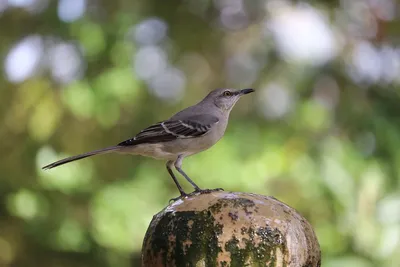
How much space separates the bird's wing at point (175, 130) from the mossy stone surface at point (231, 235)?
1862mm

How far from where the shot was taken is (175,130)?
3.83 m

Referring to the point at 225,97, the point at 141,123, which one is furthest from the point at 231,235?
the point at 141,123

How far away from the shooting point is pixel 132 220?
6.06 meters

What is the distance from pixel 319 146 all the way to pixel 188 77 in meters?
2.13

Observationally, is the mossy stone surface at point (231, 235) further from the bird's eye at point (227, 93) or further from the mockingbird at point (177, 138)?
the bird's eye at point (227, 93)

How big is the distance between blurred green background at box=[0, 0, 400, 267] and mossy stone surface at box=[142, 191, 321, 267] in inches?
146

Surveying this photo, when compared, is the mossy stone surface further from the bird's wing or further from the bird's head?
the bird's head

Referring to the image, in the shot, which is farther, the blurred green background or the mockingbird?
the blurred green background

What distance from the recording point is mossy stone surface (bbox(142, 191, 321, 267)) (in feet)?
5.66

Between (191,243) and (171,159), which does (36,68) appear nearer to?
(171,159)

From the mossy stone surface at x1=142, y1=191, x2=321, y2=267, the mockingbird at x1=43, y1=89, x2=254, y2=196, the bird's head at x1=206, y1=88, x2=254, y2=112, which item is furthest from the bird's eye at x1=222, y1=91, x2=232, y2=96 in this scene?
the mossy stone surface at x1=142, y1=191, x2=321, y2=267

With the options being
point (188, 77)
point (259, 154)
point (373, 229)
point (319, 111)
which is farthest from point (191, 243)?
point (188, 77)

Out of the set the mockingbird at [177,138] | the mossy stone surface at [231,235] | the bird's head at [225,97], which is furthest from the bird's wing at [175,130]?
the mossy stone surface at [231,235]

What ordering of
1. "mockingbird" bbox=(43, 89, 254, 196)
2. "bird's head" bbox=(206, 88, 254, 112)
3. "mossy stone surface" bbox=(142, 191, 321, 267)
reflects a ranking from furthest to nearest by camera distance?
"bird's head" bbox=(206, 88, 254, 112) → "mockingbird" bbox=(43, 89, 254, 196) → "mossy stone surface" bbox=(142, 191, 321, 267)
